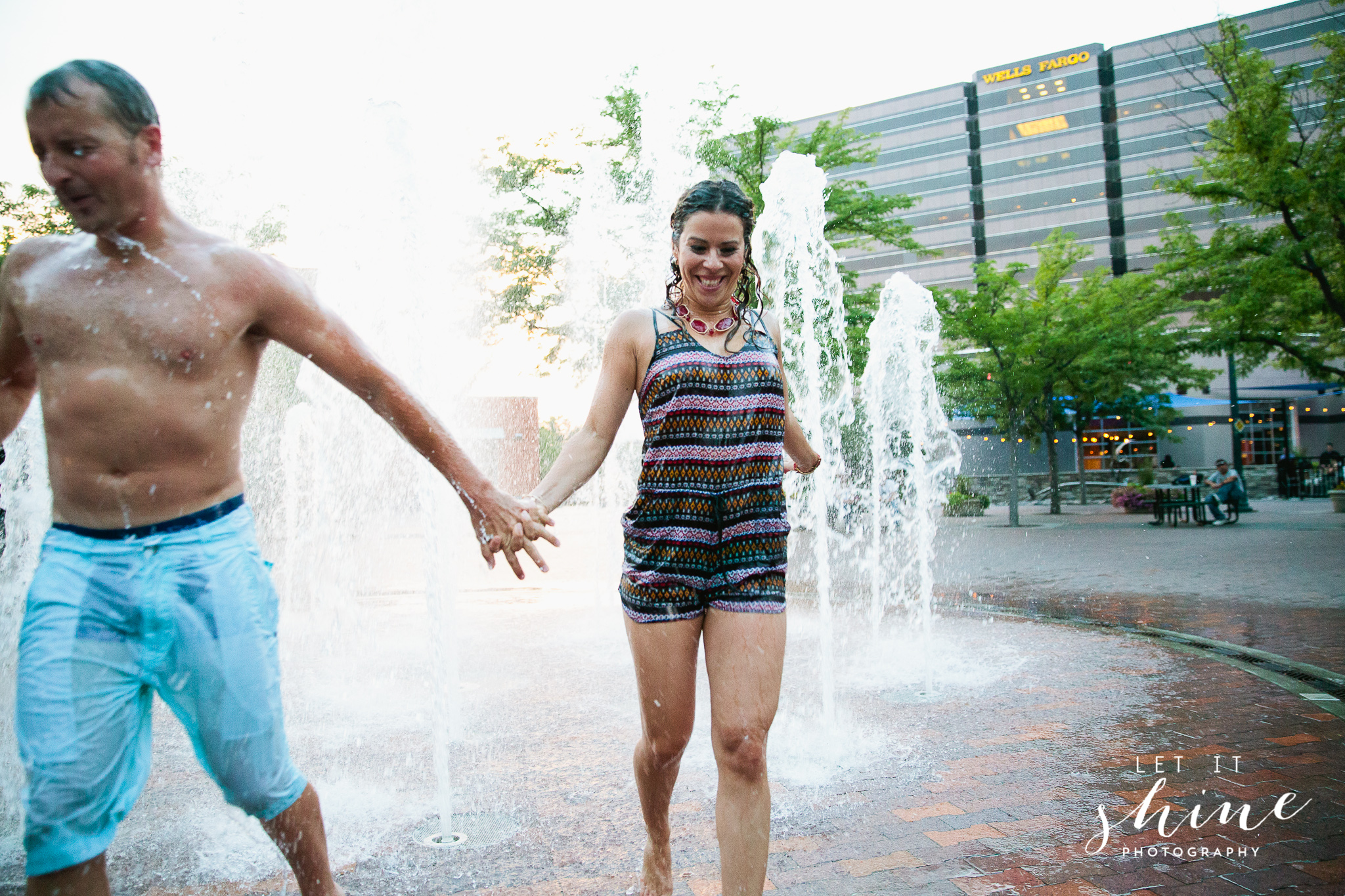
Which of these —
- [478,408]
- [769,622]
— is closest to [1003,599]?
[769,622]

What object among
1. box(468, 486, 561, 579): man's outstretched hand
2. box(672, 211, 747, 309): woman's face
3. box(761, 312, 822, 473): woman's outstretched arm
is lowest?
box(468, 486, 561, 579): man's outstretched hand

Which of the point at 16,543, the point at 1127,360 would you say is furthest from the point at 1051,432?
the point at 16,543

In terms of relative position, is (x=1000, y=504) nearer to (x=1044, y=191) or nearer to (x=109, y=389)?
(x=109, y=389)

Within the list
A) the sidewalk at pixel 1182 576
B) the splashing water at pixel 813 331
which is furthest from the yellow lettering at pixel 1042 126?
the sidewalk at pixel 1182 576

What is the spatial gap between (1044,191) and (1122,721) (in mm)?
64323

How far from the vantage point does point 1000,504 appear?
95.9ft

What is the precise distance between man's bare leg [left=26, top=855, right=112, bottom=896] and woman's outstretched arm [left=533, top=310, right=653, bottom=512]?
3.64ft

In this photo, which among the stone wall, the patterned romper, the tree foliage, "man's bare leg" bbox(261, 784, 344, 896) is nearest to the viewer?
"man's bare leg" bbox(261, 784, 344, 896)

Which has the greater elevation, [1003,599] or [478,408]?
[478,408]

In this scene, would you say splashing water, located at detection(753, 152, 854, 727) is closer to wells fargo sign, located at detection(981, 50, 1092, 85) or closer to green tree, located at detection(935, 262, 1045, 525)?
green tree, located at detection(935, 262, 1045, 525)

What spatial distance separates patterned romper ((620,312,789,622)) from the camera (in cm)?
211

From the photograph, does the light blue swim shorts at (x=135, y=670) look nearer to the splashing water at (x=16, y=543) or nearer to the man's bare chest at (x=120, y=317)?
the man's bare chest at (x=120, y=317)

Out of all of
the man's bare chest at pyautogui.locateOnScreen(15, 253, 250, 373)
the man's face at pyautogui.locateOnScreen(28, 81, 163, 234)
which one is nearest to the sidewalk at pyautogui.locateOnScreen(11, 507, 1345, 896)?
the man's bare chest at pyautogui.locateOnScreen(15, 253, 250, 373)

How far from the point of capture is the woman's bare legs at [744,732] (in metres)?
1.99
